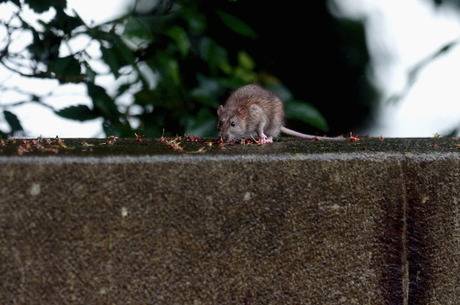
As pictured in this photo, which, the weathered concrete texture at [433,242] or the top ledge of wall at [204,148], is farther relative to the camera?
the weathered concrete texture at [433,242]

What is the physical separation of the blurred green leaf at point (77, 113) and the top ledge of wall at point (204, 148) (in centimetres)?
45

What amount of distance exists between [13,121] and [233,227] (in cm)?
140

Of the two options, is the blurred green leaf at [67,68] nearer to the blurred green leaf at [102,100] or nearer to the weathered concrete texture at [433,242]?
the blurred green leaf at [102,100]

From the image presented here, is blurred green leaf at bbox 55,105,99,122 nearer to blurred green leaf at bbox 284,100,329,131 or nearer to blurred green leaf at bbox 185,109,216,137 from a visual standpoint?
blurred green leaf at bbox 185,109,216,137

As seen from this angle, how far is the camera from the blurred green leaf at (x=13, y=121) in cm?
392

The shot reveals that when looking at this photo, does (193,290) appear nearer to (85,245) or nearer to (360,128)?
(85,245)

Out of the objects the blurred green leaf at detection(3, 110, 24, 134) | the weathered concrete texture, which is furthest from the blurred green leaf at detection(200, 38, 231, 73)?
the weathered concrete texture

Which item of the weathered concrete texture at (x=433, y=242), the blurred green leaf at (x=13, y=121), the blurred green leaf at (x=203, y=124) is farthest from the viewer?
the blurred green leaf at (x=203, y=124)

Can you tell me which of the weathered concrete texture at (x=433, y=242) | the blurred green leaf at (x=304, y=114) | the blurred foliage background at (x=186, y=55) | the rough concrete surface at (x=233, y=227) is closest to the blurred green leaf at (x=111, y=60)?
the blurred foliage background at (x=186, y=55)

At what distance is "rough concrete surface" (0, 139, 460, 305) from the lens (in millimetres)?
2734

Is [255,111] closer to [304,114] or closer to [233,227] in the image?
[304,114]

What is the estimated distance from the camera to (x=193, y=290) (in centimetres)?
284

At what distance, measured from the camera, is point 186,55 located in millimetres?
4410

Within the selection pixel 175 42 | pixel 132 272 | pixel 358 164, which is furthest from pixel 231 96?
pixel 132 272
